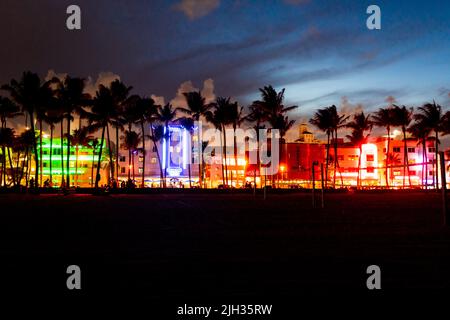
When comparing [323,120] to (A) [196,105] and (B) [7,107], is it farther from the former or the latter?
(B) [7,107]

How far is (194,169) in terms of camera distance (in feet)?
412

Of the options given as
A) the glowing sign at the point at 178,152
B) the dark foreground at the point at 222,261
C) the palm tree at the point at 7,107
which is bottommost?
the dark foreground at the point at 222,261

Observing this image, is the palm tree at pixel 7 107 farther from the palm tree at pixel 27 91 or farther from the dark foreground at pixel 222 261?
the dark foreground at pixel 222 261

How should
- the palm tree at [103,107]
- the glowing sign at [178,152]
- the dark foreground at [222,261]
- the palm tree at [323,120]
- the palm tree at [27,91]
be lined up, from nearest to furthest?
1. the dark foreground at [222,261]
2. the palm tree at [27,91]
3. the palm tree at [103,107]
4. the palm tree at [323,120]
5. the glowing sign at [178,152]

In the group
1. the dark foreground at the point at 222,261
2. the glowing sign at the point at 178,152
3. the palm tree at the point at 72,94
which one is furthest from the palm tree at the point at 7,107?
the dark foreground at the point at 222,261

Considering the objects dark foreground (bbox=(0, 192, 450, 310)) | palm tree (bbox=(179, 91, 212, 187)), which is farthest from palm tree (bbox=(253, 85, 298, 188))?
dark foreground (bbox=(0, 192, 450, 310))

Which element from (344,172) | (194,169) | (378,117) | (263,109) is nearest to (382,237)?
(263,109)

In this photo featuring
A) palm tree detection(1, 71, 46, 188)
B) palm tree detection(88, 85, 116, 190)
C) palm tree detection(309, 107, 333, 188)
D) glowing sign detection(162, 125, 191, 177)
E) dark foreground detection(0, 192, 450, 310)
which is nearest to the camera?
dark foreground detection(0, 192, 450, 310)

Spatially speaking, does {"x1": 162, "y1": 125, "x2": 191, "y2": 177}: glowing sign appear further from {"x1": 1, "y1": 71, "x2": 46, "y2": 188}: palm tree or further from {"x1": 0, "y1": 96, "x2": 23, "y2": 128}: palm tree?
{"x1": 1, "y1": 71, "x2": 46, "y2": 188}: palm tree

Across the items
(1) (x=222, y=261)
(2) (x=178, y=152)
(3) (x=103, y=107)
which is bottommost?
(1) (x=222, y=261)

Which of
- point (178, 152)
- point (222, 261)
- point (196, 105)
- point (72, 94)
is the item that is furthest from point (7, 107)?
point (222, 261)
